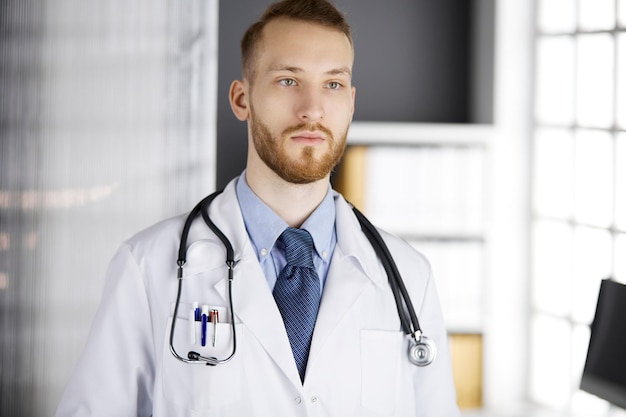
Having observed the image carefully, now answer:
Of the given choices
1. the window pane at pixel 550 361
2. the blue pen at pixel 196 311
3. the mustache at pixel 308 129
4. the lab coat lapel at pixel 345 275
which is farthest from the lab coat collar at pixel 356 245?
the window pane at pixel 550 361

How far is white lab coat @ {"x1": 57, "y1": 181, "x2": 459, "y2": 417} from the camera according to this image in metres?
1.64

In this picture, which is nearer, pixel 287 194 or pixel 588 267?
pixel 287 194

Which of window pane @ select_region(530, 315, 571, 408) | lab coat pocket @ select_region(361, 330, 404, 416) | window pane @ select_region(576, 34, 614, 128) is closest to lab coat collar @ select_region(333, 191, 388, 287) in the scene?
lab coat pocket @ select_region(361, 330, 404, 416)

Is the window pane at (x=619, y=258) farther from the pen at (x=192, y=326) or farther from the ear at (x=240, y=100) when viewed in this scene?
the pen at (x=192, y=326)

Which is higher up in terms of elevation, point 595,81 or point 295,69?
point 595,81

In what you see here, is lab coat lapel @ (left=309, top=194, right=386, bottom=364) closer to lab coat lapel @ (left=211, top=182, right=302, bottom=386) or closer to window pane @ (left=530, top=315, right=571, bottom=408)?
lab coat lapel @ (left=211, top=182, right=302, bottom=386)

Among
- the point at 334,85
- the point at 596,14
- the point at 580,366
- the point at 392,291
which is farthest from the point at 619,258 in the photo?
the point at 334,85

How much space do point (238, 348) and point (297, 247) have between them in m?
0.24

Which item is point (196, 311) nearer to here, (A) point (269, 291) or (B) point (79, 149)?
(A) point (269, 291)

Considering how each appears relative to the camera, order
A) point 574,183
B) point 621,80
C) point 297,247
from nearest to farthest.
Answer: point 297,247
point 621,80
point 574,183

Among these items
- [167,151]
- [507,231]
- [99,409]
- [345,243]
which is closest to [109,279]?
[99,409]

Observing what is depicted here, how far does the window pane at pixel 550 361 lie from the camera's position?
10.6ft

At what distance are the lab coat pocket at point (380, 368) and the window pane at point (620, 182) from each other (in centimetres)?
146

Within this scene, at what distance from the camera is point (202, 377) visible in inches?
64.3
